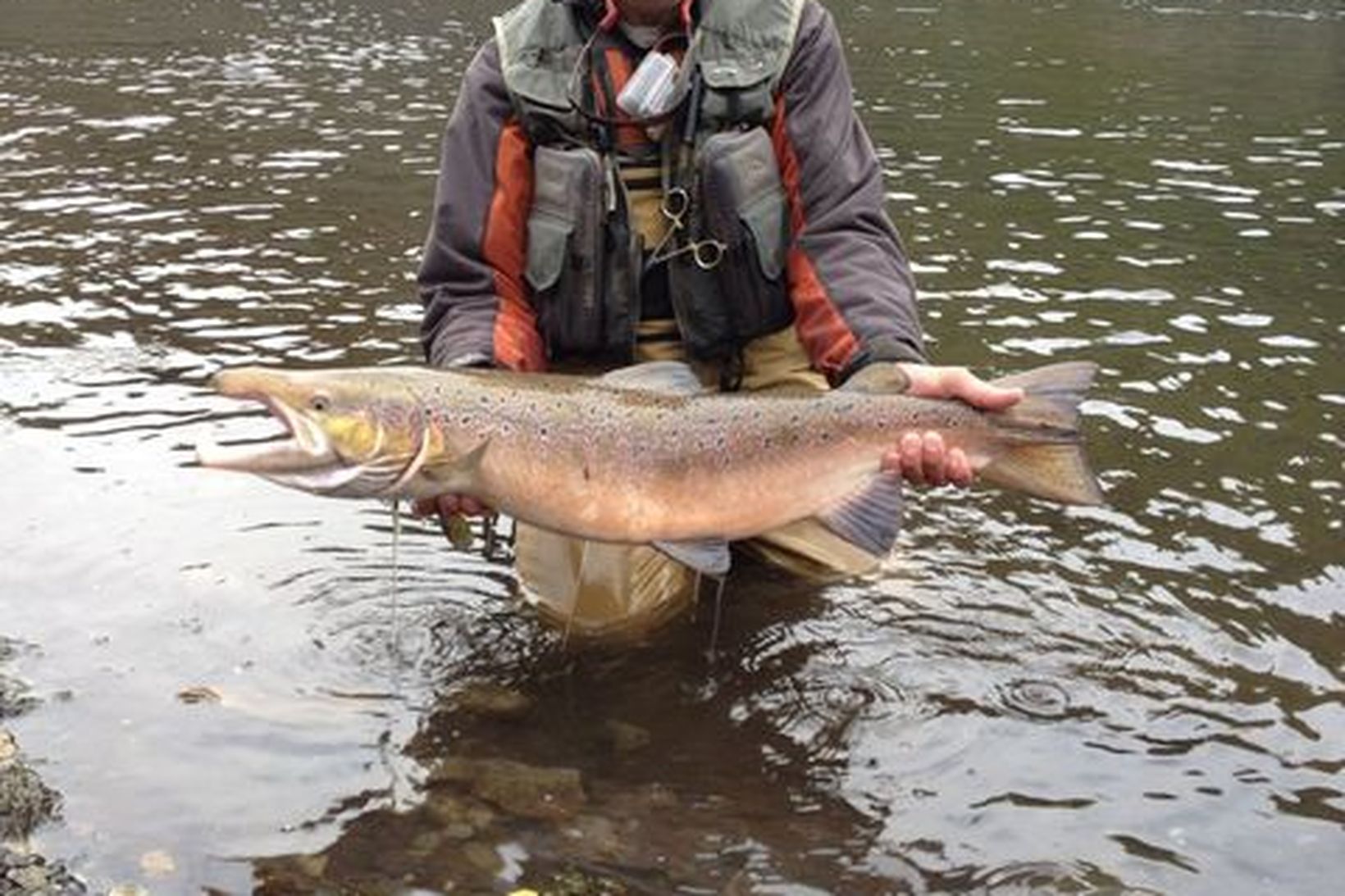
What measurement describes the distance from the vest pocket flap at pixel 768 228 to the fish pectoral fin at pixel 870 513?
1232 mm

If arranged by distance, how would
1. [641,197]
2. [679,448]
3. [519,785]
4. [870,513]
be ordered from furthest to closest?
[641,197], [519,785], [870,513], [679,448]

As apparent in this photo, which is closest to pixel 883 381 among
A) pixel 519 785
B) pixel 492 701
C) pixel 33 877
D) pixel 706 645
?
pixel 706 645

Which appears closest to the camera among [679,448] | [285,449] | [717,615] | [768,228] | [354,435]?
[285,449]

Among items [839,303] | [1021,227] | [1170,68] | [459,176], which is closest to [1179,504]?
[839,303]

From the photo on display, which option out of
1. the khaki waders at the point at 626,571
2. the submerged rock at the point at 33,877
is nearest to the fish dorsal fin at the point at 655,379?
the khaki waders at the point at 626,571

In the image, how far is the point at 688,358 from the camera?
6.25m

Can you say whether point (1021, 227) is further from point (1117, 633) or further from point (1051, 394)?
point (1051, 394)

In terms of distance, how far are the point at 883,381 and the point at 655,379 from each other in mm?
715

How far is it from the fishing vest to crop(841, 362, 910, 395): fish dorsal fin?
0.98m

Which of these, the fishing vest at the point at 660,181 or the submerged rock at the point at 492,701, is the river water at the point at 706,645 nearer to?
the submerged rock at the point at 492,701

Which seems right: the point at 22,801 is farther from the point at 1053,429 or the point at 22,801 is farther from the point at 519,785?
the point at 1053,429

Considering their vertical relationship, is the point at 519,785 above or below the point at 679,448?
below

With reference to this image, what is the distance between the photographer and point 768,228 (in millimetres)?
5883

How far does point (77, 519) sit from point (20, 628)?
1.17m
